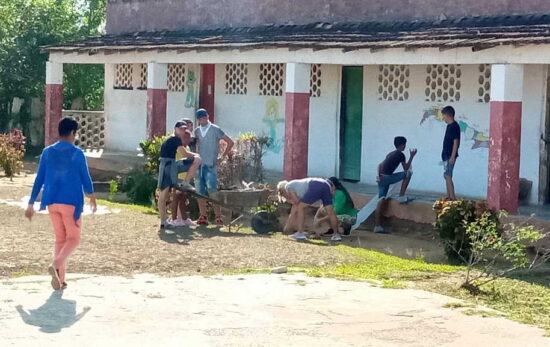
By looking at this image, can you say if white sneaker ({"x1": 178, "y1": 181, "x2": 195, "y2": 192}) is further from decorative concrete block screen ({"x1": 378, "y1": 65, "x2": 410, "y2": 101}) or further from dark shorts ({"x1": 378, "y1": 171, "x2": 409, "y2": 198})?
decorative concrete block screen ({"x1": 378, "y1": 65, "x2": 410, "y2": 101})

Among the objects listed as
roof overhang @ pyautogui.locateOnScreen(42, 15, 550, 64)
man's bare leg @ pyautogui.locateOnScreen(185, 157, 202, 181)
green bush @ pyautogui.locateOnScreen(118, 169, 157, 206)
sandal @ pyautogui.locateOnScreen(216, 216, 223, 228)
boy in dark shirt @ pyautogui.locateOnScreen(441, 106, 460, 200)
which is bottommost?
sandal @ pyautogui.locateOnScreen(216, 216, 223, 228)

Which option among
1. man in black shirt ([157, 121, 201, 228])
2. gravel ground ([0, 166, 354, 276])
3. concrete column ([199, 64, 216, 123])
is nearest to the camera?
gravel ground ([0, 166, 354, 276])

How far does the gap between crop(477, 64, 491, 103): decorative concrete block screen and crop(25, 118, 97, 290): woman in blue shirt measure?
803 cm

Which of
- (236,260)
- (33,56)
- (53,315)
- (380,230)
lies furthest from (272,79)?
(53,315)

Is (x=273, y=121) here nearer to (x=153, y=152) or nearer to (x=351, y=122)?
(x=351, y=122)

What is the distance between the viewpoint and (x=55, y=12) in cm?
3058

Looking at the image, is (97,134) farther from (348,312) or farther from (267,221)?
(348,312)

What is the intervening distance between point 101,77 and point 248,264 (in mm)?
20008

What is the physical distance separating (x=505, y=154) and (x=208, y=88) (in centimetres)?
Answer: 947

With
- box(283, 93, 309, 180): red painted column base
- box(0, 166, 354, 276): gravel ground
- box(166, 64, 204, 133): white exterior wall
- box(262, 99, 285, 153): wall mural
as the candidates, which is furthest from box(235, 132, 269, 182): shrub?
box(166, 64, 204, 133): white exterior wall

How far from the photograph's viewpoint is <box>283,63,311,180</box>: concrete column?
55.9ft

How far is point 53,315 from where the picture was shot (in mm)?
8633

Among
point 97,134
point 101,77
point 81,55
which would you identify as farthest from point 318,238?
point 101,77

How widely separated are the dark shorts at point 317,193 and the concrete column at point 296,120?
2.94 m
